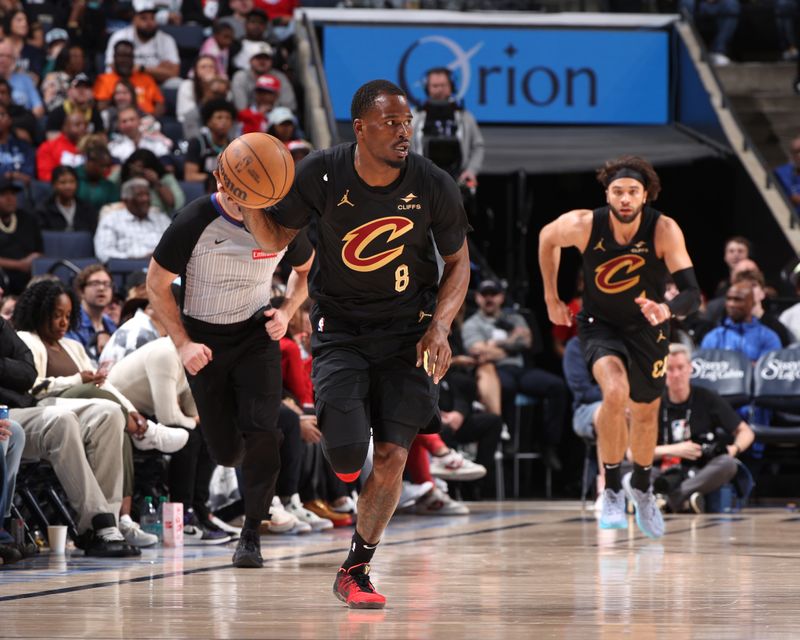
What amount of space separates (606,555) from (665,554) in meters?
0.30

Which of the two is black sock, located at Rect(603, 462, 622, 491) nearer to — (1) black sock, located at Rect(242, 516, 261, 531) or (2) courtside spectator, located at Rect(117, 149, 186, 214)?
(1) black sock, located at Rect(242, 516, 261, 531)

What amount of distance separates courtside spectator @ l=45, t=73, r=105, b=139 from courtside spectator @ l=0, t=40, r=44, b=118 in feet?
1.63

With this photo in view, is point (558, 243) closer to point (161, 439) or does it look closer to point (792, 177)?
point (161, 439)

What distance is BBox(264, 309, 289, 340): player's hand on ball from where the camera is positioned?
21.4ft

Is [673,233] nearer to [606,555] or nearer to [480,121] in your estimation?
[606,555]

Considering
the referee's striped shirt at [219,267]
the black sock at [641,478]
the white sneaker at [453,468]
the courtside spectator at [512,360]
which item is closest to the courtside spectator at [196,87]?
the courtside spectator at [512,360]

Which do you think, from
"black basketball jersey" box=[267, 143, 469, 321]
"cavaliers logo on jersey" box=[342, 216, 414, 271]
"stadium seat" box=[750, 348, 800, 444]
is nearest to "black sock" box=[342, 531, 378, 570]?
"black basketball jersey" box=[267, 143, 469, 321]

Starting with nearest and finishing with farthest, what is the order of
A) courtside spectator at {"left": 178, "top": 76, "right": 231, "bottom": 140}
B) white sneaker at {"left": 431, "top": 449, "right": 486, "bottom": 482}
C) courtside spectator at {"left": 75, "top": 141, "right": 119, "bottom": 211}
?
white sneaker at {"left": 431, "top": 449, "right": 486, "bottom": 482}
courtside spectator at {"left": 75, "top": 141, "right": 119, "bottom": 211}
courtside spectator at {"left": 178, "top": 76, "right": 231, "bottom": 140}

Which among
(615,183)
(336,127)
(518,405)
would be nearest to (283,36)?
(336,127)

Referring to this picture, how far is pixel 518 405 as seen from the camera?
12891 mm

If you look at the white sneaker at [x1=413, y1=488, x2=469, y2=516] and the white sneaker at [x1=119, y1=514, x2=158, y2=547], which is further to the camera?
the white sneaker at [x1=413, y1=488, x2=469, y2=516]

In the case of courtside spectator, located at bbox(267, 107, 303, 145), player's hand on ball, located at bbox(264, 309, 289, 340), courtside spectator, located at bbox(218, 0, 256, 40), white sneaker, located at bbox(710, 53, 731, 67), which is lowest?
player's hand on ball, located at bbox(264, 309, 289, 340)

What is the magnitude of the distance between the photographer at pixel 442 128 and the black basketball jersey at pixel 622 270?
387 centimetres

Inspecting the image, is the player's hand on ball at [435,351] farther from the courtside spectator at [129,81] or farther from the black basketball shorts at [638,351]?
the courtside spectator at [129,81]
